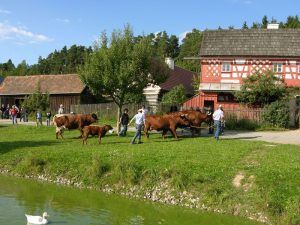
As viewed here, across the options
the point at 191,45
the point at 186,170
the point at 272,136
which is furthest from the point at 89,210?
the point at 191,45

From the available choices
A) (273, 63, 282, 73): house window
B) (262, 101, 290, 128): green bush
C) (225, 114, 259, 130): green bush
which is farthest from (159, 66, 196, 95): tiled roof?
(262, 101, 290, 128): green bush

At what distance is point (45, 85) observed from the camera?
56.1m

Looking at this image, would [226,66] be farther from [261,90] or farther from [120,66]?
[120,66]

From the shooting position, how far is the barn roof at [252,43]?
40031 millimetres

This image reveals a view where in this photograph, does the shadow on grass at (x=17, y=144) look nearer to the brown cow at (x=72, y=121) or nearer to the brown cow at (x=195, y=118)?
the brown cow at (x=72, y=121)

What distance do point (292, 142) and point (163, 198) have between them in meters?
11.5

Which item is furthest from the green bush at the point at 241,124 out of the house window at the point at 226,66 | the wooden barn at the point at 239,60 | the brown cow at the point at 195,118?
the house window at the point at 226,66

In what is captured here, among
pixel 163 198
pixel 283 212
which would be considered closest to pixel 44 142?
pixel 163 198

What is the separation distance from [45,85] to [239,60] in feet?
80.8

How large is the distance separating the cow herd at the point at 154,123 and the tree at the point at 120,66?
2.10 m

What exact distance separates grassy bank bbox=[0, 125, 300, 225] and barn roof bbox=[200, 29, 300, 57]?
17.4 m

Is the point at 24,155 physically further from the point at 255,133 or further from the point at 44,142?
the point at 255,133

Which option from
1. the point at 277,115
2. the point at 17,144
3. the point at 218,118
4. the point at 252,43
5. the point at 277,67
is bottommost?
the point at 17,144

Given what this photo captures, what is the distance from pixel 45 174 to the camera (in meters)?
20.2
